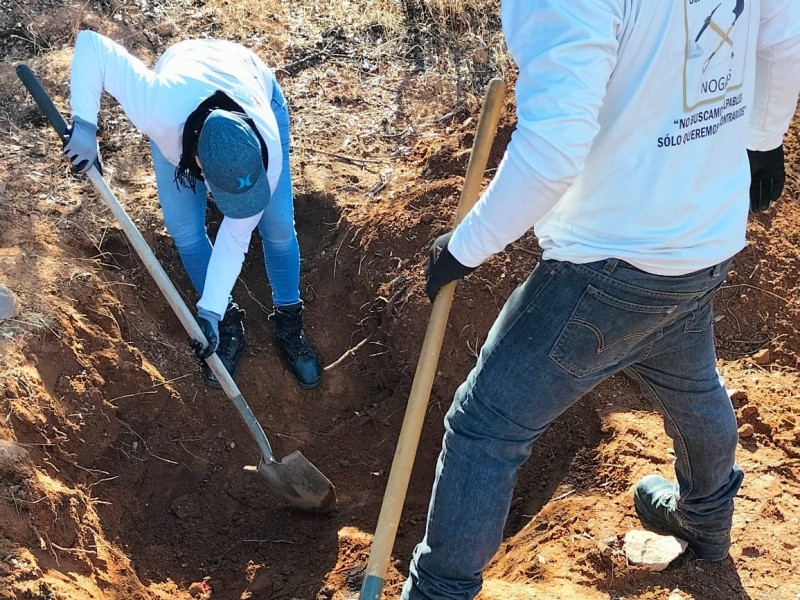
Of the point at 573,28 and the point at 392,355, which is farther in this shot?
the point at 392,355

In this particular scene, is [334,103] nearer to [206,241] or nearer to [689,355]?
[206,241]

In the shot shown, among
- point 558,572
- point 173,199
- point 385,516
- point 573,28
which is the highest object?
point 573,28

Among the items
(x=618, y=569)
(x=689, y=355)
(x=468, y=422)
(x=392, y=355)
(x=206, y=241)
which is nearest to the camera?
(x=468, y=422)

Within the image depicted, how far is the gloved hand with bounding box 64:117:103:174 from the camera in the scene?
2.97 metres

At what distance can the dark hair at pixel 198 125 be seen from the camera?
9.25ft

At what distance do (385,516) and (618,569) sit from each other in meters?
0.94

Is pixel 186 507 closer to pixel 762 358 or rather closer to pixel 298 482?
pixel 298 482

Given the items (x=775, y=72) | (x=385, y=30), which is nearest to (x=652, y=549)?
(x=775, y=72)

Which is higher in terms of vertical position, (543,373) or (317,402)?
(543,373)

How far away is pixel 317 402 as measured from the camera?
399 centimetres

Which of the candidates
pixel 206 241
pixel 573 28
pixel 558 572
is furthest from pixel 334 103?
pixel 573 28

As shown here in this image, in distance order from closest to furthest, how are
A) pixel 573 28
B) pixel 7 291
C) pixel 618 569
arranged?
pixel 573 28 → pixel 618 569 → pixel 7 291

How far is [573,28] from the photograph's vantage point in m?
1.54

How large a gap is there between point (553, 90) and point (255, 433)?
2.32m
